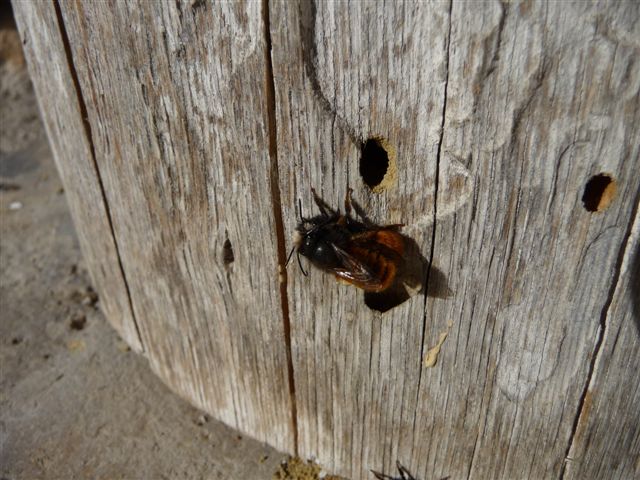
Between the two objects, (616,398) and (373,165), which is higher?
(373,165)

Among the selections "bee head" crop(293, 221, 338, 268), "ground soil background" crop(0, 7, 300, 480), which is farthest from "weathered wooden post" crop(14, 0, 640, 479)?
"ground soil background" crop(0, 7, 300, 480)

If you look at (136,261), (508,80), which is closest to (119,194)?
(136,261)

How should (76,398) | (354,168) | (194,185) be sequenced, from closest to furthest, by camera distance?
(354,168) < (194,185) < (76,398)

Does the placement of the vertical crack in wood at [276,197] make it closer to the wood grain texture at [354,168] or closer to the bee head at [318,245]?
the wood grain texture at [354,168]

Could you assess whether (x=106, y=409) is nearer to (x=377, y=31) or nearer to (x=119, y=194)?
(x=119, y=194)

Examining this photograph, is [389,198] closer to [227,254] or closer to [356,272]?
[356,272]

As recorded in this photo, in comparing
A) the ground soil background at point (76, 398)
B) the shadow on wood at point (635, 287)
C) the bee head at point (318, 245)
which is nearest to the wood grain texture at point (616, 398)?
the shadow on wood at point (635, 287)

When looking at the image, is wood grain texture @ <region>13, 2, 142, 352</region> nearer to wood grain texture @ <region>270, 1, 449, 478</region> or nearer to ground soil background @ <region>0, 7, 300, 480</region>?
ground soil background @ <region>0, 7, 300, 480</region>

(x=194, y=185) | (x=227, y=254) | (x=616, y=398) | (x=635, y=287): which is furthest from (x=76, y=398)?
(x=635, y=287)
